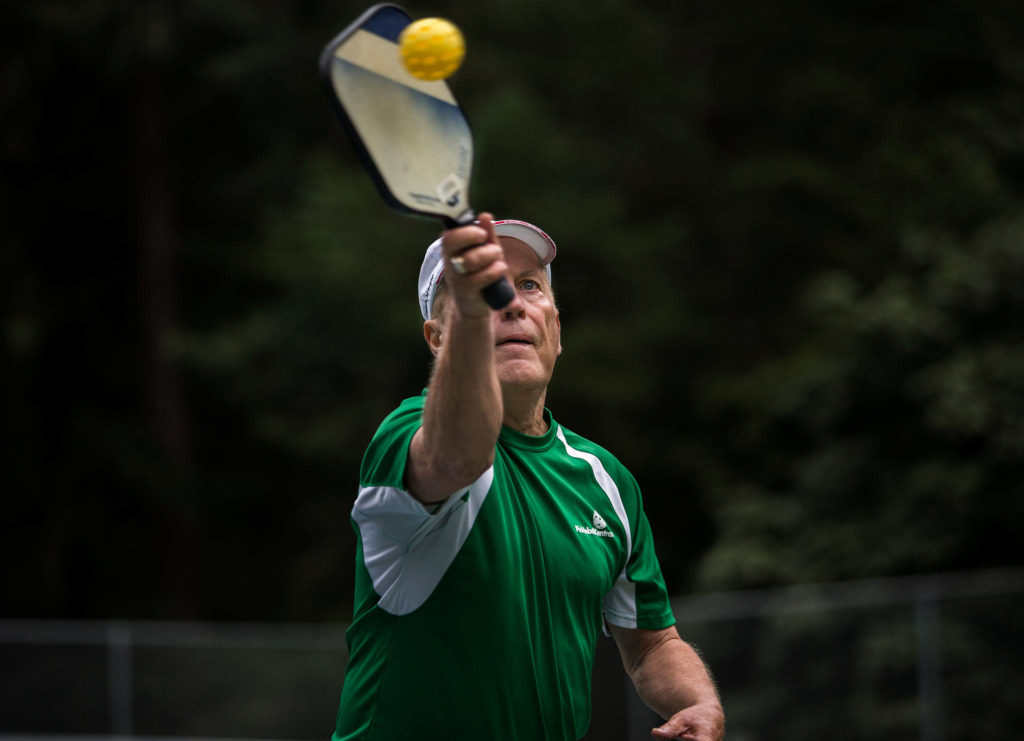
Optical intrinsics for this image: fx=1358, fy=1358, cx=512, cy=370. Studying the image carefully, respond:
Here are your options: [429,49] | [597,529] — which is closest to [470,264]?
[429,49]

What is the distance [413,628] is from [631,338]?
11.7 metres

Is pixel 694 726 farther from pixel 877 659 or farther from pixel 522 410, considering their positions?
pixel 877 659

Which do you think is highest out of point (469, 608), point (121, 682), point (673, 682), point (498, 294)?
point (498, 294)

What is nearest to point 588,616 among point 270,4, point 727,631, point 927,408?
point 727,631

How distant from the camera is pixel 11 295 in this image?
16406 mm

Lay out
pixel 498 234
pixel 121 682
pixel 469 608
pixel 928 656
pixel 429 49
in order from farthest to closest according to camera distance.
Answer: pixel 121 682
pixel 928 656
pixel 498 234
pixel 469 608
pixel 429 49

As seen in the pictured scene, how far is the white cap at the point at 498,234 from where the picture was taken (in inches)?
117

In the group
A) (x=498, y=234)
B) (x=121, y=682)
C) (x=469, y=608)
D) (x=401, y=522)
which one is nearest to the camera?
(x=401, y=522)

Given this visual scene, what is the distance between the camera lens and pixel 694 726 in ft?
9.73

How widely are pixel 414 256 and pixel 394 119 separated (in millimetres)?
11470

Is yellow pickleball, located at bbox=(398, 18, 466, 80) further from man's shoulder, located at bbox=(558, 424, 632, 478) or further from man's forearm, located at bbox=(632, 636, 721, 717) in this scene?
man's forearm, located at bbox=(632, 636, 721, 717)

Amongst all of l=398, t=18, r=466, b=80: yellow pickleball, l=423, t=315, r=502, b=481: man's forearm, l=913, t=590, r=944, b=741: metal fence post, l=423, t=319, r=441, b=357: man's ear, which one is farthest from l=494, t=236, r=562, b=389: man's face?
l=913, t=590, r=944, b=741: metal fence post

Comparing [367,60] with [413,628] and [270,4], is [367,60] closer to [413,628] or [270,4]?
[413,628]

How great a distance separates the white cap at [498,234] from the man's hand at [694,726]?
1044mm
